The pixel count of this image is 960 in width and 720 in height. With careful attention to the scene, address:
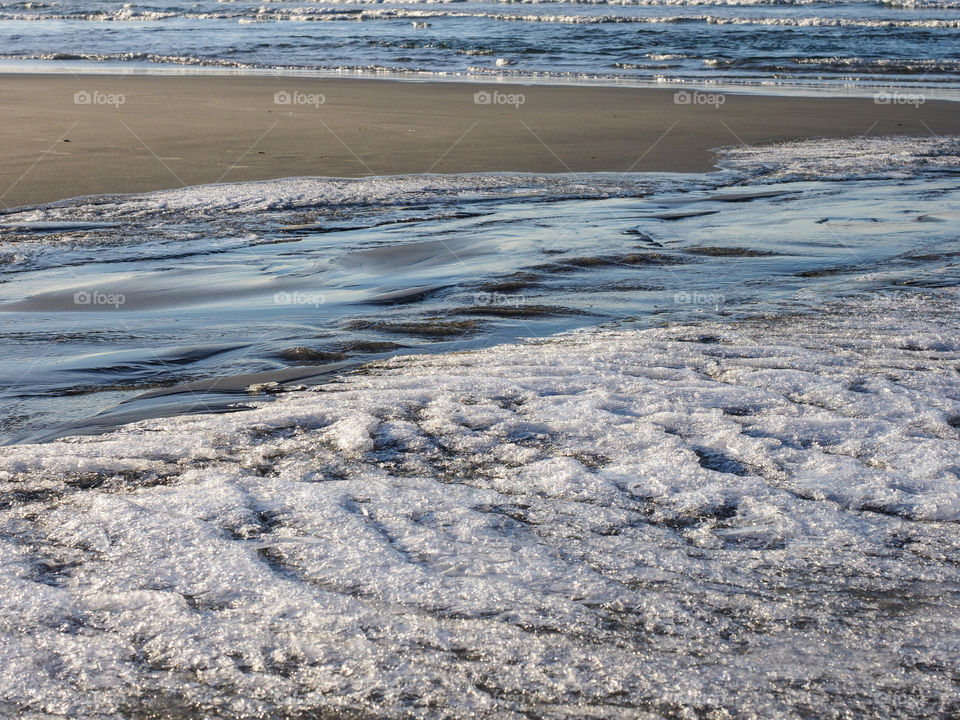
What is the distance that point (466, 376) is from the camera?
11.2 ft

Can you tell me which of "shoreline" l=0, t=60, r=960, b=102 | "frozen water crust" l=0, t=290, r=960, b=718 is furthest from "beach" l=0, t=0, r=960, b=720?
"shoreline" l=0, t=60, r=960, b=102

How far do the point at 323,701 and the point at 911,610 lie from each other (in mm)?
1238

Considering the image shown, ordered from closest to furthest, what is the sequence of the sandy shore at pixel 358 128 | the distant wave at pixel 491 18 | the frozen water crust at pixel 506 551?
the frozen water crust at pixel 506 551 → the sandy shore at pixel 358 128 → the distant wave at pixel 491 18

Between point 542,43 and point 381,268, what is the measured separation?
57.4 feet

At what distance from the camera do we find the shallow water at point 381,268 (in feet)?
11.9

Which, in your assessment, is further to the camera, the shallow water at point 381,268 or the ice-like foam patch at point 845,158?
the ice-like foam patch at point 845,158

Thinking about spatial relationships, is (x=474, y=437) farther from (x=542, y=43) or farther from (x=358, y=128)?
(x=542, y=43)

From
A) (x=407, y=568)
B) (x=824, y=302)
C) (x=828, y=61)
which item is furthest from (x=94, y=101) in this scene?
(x=828, y=61)

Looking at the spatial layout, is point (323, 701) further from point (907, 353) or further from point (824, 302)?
point (824, 302)

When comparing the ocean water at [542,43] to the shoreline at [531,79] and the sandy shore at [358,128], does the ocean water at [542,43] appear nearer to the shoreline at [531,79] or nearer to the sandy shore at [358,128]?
the shoreline at [531,79]

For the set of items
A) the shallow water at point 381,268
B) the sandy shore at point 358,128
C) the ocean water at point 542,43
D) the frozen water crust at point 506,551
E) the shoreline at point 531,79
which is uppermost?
the ocean water at point 542,43

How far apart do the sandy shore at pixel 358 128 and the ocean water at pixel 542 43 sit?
11.1 feet

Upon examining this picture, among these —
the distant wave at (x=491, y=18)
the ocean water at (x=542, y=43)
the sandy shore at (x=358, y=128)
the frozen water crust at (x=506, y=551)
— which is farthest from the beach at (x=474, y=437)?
the distant wave at (x=491, y=18)

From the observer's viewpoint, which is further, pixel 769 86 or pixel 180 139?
pixel 769 86
